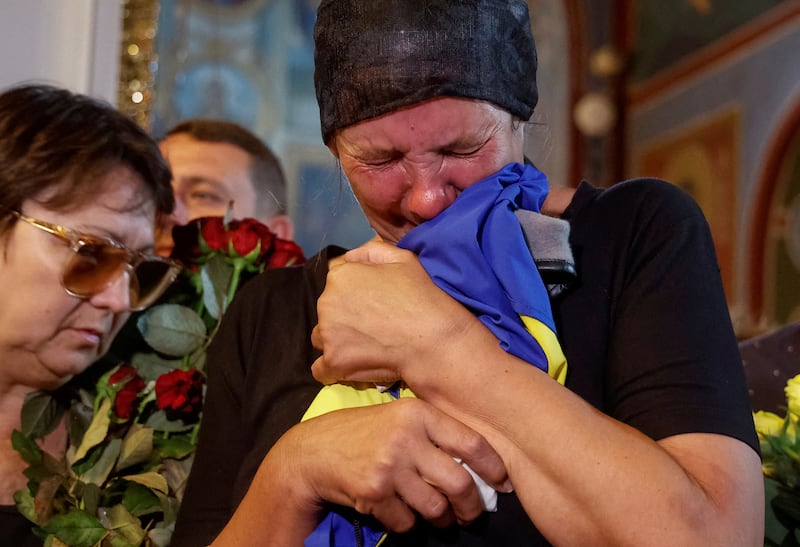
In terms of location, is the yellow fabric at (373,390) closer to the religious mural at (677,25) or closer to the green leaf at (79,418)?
the green leaf at (79,418)

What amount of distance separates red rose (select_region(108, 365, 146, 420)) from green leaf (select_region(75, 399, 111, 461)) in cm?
2

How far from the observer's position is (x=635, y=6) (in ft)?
20.6

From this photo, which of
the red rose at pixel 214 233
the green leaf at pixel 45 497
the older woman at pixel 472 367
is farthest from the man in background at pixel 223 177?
the older woman at pixel 472 367

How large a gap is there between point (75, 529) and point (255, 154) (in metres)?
1.31

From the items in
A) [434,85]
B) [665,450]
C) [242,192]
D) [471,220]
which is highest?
[434,85]

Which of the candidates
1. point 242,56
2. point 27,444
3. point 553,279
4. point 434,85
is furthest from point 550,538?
point 242,56

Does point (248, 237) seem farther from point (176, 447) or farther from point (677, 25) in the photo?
point (677, 25)

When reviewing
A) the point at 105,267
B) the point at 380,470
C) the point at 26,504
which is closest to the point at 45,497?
the point at 26,504

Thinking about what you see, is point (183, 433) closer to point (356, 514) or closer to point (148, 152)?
point (148, 152)

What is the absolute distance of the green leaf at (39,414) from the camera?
1631 millimetres

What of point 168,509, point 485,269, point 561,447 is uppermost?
point 485,269

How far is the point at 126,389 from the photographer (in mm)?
1616

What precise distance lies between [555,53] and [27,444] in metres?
5.05

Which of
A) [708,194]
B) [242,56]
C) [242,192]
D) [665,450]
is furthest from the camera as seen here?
[708,194]
